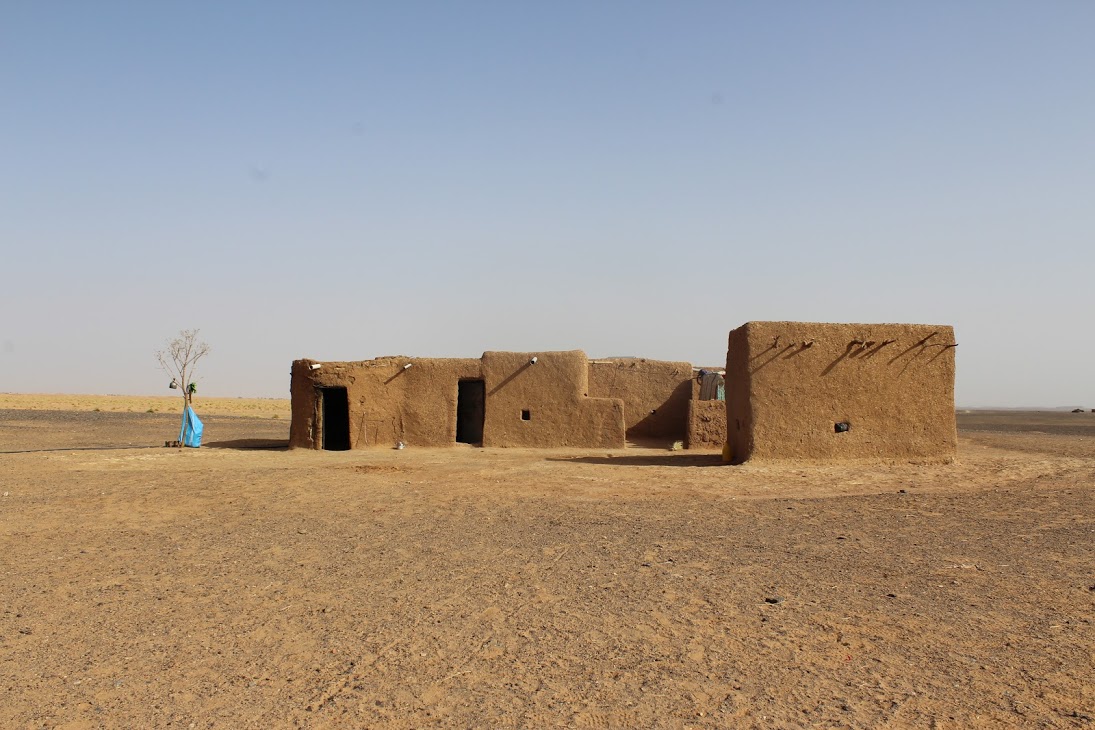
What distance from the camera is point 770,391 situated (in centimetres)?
1391

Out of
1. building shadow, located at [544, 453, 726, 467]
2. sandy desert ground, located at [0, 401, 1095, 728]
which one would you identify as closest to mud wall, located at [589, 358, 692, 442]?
building shadow, located at [544, 453, 726, 467]

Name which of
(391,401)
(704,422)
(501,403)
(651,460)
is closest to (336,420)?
(391,401)

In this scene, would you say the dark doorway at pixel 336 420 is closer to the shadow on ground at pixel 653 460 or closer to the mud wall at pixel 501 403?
the mud wall at pixel 501 403

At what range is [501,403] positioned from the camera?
18.8 meters

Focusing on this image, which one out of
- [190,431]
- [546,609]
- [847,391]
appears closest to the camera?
[546,609]

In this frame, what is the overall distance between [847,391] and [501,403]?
7.86m

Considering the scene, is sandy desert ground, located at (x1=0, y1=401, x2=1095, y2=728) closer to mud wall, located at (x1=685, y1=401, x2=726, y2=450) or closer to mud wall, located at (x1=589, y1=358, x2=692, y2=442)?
mud wall, located at (x1=685, y1=401, x2=726, y2=450)

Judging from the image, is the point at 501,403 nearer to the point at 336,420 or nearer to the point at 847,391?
the point at 336,420

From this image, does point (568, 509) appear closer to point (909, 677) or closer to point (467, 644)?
point (467, 644)

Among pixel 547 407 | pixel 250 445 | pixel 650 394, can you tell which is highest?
pixel 650 394

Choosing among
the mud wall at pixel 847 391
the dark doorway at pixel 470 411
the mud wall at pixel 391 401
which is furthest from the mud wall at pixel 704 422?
the dark doorway at pixel 470 411

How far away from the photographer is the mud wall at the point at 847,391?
45.6ft

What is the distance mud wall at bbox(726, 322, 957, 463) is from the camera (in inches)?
548

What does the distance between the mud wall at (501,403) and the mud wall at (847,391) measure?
5057 mm
